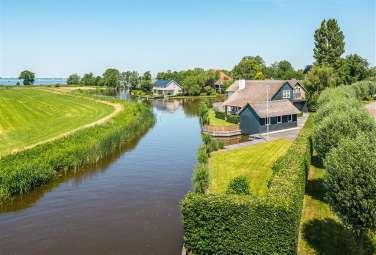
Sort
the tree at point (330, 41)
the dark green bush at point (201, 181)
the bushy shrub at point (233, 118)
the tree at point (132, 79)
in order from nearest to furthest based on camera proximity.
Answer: the dark green bush at point (201, 181), the bushy shrub at point (233, 118), the tree at point (330, 41), the tree at point (132, 79)

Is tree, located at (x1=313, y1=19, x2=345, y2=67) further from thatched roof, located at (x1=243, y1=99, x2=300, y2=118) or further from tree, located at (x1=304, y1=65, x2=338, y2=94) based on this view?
thatched roof, located at (x1=243, y1=99, x2=300, y2=118)

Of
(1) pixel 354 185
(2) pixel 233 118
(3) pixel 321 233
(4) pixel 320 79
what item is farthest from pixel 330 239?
(4) pixel 320 79

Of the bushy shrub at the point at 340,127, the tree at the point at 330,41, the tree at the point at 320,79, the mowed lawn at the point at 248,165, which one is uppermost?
the tree at the point at 330,41

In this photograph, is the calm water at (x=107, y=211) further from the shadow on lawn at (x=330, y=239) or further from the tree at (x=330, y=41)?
the tree at (x=330, y=41)

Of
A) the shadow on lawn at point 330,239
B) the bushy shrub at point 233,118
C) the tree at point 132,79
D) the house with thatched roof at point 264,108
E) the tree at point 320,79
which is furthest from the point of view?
the tree at point 132,79

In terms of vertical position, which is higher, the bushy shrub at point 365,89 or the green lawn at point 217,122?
the bushy shrub at point 365,89

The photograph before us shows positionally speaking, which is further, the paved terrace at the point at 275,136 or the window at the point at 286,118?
the window at the point at 286,118

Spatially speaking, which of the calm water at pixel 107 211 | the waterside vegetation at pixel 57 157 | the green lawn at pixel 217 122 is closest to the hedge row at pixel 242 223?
the calm water at pixel 107 211
